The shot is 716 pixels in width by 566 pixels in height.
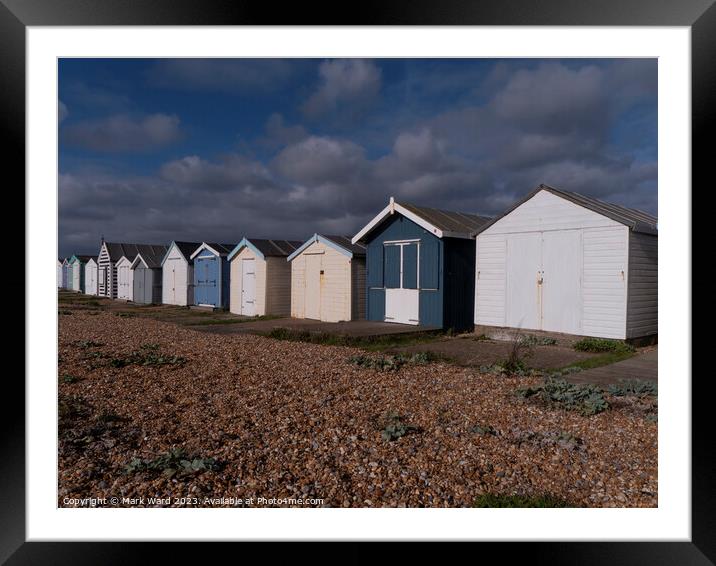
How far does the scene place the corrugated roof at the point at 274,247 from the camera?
61.2 feet

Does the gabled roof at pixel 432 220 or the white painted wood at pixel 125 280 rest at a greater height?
the gabled roof at pixel 432 220

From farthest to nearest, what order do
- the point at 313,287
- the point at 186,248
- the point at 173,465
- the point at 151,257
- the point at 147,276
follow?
the point at 151,257
the point at 147,276
the point at 186,248
the point at 313,287
the point at 173,465

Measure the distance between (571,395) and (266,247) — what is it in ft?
49.4

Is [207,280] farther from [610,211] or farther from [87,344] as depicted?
[610,211]

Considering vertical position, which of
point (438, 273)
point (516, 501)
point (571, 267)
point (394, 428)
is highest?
point (571, 267)

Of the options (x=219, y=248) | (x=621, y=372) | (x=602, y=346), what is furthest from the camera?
Answer: (x=219, y=248)

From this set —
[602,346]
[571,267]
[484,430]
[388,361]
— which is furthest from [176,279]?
[484,430]

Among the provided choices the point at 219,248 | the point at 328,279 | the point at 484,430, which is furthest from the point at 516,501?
the point at 219,248

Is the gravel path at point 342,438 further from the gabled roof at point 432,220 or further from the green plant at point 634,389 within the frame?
the gabled roof at point 432,220

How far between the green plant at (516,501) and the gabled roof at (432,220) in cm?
965

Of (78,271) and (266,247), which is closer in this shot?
(266,247)

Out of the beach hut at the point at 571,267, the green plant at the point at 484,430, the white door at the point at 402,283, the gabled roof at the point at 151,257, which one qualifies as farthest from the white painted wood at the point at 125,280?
the green plant at the point at 484,430

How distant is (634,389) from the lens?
20.1ft

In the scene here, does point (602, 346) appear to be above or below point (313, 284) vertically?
below
